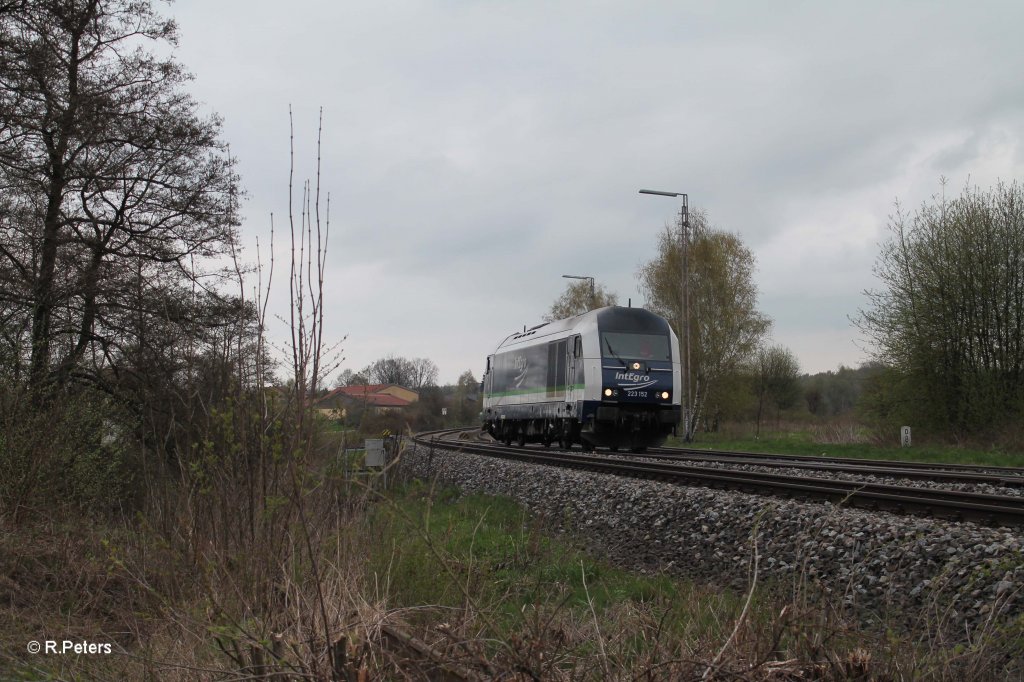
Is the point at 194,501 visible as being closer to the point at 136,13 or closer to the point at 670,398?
the point at 136,13

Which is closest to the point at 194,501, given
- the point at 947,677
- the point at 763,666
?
the point at 763,666

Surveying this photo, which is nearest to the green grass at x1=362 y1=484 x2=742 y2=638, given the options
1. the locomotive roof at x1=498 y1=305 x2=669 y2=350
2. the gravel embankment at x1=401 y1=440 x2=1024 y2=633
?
the gravel embankment at x1=401 y1=440 x2=1024 y2=633

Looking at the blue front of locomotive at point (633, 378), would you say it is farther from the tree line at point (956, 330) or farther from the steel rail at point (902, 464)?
the tree line at point (956, 330)

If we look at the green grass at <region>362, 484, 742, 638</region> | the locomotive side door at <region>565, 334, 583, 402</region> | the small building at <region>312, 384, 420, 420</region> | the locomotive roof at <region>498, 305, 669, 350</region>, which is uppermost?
the locomotive roof at <region>498, 305, 669, 350</region>

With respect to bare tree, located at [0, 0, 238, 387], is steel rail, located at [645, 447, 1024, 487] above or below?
below

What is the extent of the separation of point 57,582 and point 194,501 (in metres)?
2.60

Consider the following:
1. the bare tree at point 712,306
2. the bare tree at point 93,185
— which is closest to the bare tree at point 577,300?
the bare tree at point 712,306

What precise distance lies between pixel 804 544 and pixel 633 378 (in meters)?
12.5

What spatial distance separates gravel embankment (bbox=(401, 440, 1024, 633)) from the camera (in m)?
5.70

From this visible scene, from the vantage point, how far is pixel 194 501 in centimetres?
521

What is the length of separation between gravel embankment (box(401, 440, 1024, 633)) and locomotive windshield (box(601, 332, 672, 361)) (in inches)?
258

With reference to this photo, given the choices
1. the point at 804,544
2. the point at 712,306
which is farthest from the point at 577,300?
the point at 804,544

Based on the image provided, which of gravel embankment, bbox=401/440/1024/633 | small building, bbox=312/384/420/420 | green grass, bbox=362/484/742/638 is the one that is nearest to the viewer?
green grass, bbox=362/484/742/638

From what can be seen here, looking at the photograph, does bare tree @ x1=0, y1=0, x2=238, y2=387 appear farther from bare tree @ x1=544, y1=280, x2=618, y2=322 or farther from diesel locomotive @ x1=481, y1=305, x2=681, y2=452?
bare tree @ x1=544, y1=280, x2=618, y2=322
